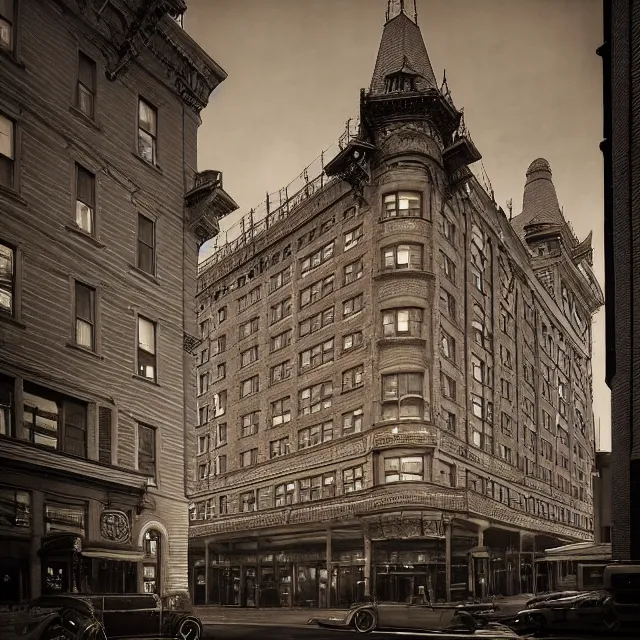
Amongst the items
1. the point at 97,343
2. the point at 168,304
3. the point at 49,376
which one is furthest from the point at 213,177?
the point at 49,376

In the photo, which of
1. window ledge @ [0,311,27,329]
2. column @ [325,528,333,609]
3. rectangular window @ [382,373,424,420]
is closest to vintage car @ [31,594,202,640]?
column @ [325,528,333,609]

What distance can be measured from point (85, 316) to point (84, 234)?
3.16 feet

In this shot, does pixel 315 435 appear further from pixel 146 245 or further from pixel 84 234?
pixel 84 234

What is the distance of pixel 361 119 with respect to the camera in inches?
552

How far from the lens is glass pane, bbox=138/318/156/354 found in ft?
41.3

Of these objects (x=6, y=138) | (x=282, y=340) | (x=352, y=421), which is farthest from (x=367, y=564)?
(x=6, y=138)

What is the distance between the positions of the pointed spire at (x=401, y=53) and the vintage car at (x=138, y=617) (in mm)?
7415

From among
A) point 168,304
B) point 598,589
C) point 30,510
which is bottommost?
point 598,589

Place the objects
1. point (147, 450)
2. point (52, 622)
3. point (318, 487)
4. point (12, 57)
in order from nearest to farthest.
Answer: point (52, 622)
point (12, 57)
point (147, 450)
point (318, 487)

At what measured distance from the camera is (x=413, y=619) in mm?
12609

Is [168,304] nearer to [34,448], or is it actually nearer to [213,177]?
[213,177]

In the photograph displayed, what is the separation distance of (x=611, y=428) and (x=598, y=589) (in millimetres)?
4043

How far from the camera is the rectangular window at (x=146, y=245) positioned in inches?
504

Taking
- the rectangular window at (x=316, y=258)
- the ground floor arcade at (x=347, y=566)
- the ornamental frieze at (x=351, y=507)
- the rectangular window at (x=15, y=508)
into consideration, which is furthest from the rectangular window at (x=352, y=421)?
the rectangular window at (x=15, y=508)
